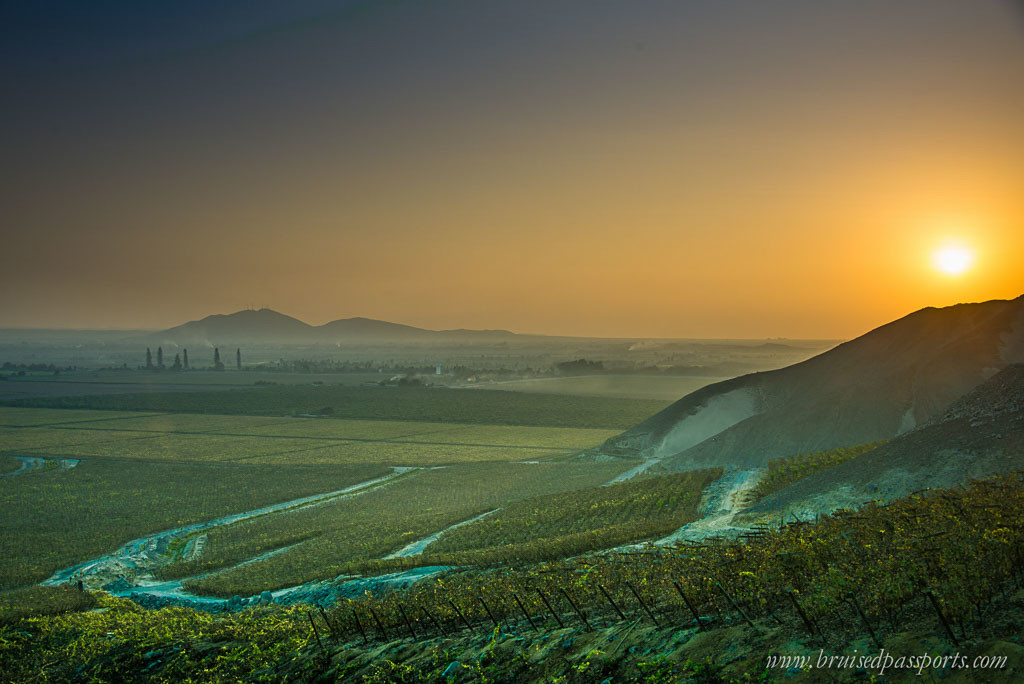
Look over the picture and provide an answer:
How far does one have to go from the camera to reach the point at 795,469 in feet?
95.7

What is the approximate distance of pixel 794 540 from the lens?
11250 mm

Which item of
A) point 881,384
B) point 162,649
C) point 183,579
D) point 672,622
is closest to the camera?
point 672,622

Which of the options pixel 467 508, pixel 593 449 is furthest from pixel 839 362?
pixel 467 508

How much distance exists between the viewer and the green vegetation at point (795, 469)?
26.9 metres

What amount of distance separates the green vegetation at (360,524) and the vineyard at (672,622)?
9.06m

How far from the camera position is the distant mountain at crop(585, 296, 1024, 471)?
37.7 metres

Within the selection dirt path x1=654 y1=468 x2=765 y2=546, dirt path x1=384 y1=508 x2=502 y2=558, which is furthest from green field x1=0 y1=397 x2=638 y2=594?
dirt path x1=654 y1=468 x2=765 y2=546

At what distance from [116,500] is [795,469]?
39.3 m

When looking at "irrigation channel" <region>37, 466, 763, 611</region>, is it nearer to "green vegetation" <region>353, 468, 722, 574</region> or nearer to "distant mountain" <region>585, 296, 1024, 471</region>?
"green vegetation" <region>353, 468, 722, 574</region>

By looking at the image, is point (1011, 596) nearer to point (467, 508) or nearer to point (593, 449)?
point (467, 508)

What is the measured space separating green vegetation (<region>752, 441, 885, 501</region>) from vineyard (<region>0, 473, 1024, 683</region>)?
1408cm

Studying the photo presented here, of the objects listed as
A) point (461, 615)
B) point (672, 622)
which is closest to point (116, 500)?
point (461, 615)

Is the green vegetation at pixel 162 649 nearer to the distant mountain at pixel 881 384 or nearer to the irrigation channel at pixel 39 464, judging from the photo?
the distant mountain at pixel 881 384

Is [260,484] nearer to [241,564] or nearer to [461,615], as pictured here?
[241,564]
